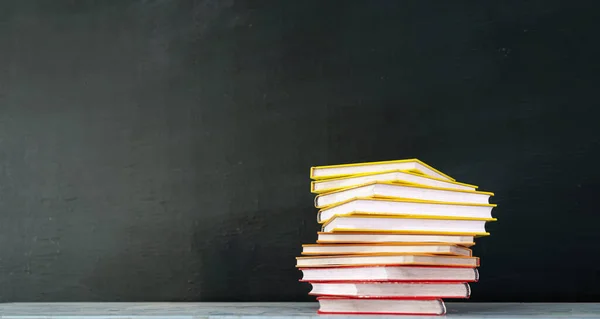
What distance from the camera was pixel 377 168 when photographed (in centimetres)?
138

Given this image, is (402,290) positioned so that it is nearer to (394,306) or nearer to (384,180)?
(394,306)

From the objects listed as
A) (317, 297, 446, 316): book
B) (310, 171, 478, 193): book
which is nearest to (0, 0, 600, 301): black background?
(310, 171, 478, 193): book

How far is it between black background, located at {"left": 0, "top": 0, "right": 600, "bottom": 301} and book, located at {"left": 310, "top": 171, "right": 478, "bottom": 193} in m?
0.47

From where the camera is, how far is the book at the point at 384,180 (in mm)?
1342

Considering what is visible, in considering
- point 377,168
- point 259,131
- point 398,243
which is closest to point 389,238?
point 398,243

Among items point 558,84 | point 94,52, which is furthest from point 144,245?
point 558,84

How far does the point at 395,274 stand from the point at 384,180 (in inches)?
6.6

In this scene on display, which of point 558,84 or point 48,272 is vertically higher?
point 558,84

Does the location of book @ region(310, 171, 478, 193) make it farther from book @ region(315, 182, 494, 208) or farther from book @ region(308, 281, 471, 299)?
book @ region(308, 281, 471, 299)

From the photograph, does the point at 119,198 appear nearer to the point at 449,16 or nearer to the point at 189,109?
the point at 189,109

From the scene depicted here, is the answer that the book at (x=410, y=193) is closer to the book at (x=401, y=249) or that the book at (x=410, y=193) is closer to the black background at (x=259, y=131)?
the book at (x=401, y=249)

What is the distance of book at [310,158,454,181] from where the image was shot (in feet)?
4.46

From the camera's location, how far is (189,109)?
2.01 metres

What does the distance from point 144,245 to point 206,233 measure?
0.17m
